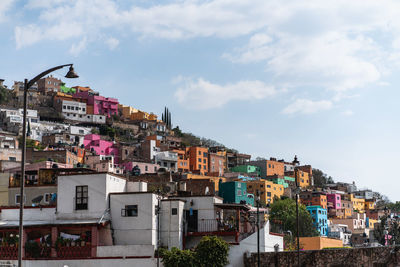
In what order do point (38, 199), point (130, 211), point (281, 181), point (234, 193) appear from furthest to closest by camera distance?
point (281, 181)
point (234, 193)
point (38, 199)
point (130, 211)

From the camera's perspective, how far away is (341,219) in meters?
120

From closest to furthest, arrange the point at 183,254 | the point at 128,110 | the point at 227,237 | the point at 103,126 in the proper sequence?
the point at 183,254, the point at 227,237, the point at 103,126, the point at 128,110

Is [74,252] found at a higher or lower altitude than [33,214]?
lower

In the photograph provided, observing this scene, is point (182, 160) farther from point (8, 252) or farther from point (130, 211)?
point (8, 252)

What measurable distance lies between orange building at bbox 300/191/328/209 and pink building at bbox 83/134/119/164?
38235 mm

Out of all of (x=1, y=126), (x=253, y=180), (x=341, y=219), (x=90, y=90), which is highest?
(x=90, y=90)

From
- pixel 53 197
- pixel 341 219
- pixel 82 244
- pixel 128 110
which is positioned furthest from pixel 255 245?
pixel 128 110

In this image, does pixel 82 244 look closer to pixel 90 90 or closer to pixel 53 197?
pixel 53 197

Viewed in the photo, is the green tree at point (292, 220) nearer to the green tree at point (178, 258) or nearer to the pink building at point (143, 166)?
the pink building at point (143, 166)

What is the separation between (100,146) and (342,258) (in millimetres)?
82041

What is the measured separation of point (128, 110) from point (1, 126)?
43.2 metres

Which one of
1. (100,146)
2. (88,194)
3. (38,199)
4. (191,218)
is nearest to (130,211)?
(88,194)

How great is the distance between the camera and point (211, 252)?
119ft

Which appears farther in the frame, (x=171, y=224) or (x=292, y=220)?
(x=292, y=220)
